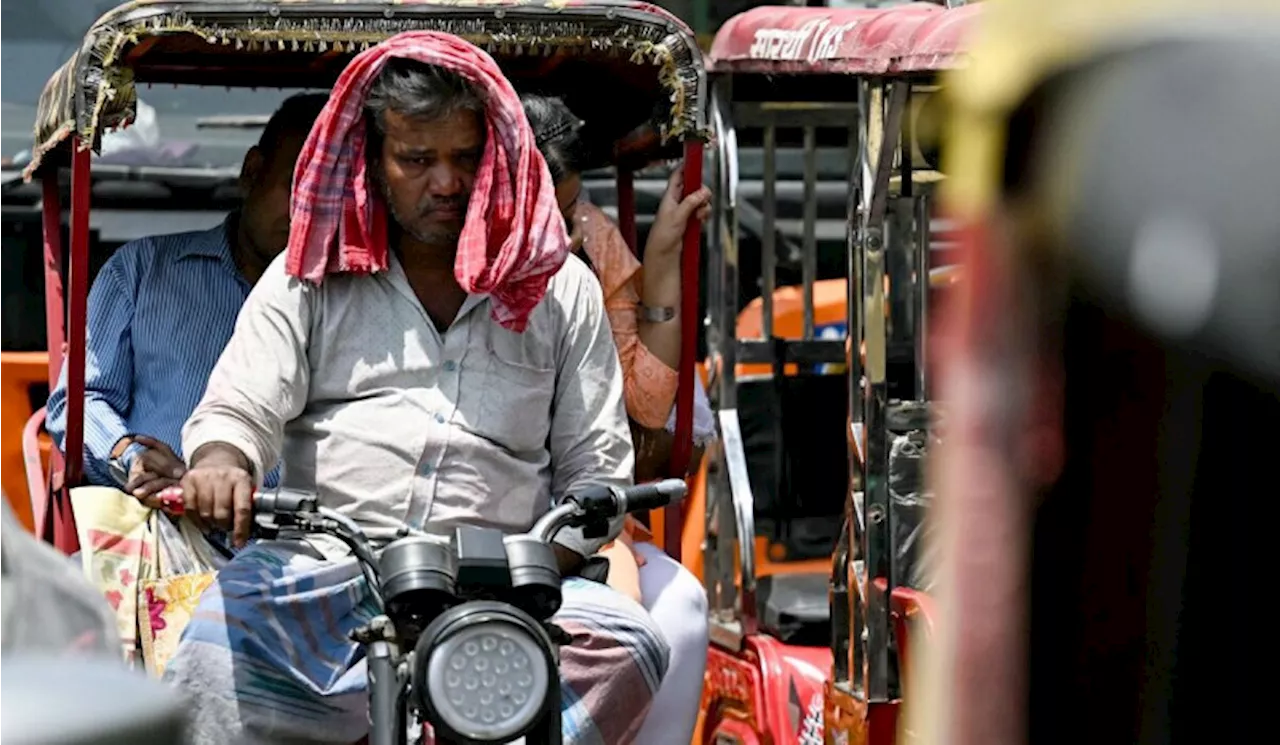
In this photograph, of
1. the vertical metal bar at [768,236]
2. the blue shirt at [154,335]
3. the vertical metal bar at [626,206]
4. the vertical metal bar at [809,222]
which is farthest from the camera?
the vertical metal bar at [809,222]

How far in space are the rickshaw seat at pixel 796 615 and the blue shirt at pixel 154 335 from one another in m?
1.54

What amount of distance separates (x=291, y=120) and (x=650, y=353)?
101 cm

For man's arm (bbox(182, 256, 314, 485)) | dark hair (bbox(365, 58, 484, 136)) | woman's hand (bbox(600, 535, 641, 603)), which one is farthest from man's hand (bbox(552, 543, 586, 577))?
dark hair (bbox(365, 58, 484, 136))

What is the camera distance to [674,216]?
4.62m

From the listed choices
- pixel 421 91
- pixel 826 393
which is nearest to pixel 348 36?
pixel 421 91

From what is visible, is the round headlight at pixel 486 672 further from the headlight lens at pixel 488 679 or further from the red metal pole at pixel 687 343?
the red metal pole at pixel 687 343

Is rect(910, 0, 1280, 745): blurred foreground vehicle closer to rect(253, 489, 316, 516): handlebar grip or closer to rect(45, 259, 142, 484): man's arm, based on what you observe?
rect(253, 489, 316, 516): handlebar grip

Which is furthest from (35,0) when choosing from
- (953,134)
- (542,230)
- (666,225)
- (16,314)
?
(953,134)

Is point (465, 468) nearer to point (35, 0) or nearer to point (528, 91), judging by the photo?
point (528, 91)

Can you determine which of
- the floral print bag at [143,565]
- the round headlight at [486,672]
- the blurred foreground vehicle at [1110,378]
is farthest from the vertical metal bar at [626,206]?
the blurred foreground vehicle at [1110,378]

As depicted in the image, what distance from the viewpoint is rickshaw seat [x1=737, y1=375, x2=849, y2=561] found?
611 centimetres

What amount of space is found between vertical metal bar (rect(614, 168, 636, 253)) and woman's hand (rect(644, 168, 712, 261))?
68 cm

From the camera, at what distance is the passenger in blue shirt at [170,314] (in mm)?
4648

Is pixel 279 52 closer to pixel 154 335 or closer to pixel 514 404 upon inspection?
pixel 154 335
